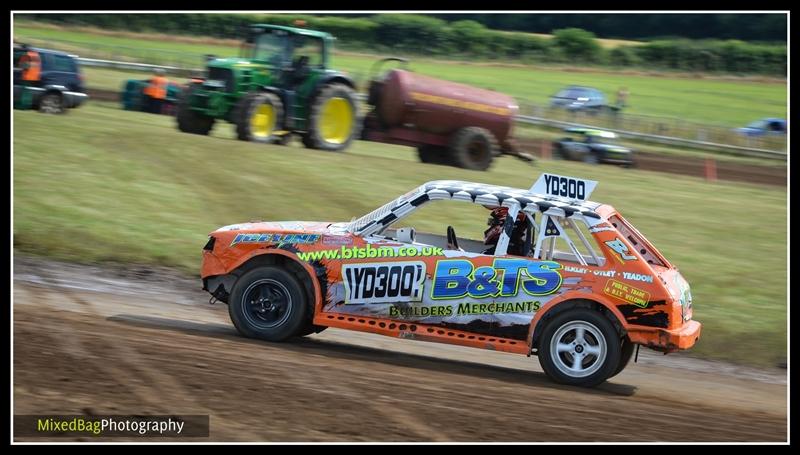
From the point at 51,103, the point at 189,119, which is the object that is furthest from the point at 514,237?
the point at 51,103

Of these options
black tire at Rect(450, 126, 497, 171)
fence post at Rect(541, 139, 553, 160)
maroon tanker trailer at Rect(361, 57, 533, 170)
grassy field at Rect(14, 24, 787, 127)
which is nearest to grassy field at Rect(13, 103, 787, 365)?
black tire at Rect(450, 126, 497, 171)

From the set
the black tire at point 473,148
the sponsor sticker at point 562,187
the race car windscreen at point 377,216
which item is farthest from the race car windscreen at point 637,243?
the black tire at point 473,148

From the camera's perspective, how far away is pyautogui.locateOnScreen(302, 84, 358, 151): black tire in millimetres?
20994

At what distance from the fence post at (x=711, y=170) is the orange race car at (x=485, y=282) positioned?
1763 centimetres

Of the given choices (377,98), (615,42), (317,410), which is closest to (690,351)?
(317,410)

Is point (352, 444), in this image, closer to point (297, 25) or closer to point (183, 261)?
point (183, 261)

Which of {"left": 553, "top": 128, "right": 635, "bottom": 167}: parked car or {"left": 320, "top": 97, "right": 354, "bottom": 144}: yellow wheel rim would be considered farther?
{"left": 553, "top": 128, "right": 635, "bottom": 167}: parked car

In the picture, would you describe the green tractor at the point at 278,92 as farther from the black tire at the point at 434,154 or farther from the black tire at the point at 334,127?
the black tire at the point at 434,154

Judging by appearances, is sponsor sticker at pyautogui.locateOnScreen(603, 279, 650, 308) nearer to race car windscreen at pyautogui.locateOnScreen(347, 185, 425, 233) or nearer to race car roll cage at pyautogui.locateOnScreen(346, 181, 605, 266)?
race car roll cage at pyautogui.locateOnScreen(346, 181, 605, 266)

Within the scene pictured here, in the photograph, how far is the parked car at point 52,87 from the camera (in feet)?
74.0

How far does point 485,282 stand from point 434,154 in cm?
1395

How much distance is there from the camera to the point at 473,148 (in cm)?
2225

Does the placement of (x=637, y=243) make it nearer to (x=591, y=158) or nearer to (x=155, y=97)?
(x=591, y=158)
